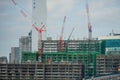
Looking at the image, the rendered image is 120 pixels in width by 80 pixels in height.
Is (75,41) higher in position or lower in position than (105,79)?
higher

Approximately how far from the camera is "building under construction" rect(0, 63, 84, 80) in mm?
142875

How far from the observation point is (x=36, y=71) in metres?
143

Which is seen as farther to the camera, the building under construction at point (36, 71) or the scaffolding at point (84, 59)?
the scaffolding at point (84, 59)

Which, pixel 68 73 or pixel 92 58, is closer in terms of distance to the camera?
pixel 68 73

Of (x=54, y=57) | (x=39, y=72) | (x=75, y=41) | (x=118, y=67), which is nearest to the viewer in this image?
(x=39, y=72)

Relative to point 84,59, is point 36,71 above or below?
below

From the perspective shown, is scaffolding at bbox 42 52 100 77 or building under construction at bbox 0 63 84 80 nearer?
building under construction at bbox 0 63 84 80

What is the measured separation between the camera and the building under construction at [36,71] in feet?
469

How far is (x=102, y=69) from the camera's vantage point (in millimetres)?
169750

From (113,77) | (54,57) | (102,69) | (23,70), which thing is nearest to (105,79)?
(113,77)

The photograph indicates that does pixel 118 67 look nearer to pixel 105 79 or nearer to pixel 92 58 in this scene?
pixel 92 58

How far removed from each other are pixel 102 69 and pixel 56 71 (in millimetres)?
31313

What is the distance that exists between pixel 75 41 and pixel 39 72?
56836 millimetres

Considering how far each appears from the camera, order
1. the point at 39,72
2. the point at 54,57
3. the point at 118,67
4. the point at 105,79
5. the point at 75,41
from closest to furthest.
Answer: the point at 105,79, the point at 39,72, the point at 118,67, the point at 54,57, the point at 75,41
